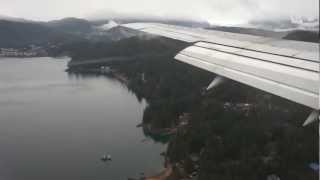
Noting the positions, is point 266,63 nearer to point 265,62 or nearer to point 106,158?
point 265,62

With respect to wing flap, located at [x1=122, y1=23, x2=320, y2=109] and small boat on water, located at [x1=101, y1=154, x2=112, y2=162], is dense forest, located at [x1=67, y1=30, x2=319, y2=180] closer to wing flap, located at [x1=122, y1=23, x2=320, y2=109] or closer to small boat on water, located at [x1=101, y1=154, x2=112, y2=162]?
wing flap, located at [x1=122, y1=23, x2=320, y2=109]

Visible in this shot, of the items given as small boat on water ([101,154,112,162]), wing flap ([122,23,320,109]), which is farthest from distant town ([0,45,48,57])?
wing flap ([122,23,320,109])

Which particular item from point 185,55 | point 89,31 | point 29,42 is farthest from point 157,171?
point 89,31

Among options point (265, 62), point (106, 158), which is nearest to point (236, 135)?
point (265, 62)

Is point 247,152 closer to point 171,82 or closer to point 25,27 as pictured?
point 171,82

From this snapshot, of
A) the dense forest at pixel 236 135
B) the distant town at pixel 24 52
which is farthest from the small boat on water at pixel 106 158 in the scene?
the distant town at pixel 24 52
